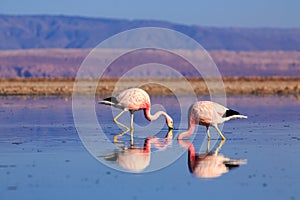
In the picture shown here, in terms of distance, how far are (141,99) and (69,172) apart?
7826mm

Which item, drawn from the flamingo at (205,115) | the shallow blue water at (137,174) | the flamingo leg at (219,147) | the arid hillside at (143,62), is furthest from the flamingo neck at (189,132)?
the arid hillside at (143,62)

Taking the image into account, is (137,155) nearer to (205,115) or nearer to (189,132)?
(189,132)

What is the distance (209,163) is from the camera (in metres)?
14.9

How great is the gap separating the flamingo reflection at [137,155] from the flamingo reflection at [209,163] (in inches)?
32.9

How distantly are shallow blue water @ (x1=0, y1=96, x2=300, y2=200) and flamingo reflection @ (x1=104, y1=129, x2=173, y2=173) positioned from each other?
33 centimetres

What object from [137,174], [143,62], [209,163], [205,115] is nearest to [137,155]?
[209,163]

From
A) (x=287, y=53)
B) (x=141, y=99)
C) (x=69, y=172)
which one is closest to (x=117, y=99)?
(x=141, y=99)

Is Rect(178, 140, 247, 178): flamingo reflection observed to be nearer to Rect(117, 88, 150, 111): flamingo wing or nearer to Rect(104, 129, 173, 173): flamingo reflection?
Rect(104, 129, 173, 173): flamingo reflection

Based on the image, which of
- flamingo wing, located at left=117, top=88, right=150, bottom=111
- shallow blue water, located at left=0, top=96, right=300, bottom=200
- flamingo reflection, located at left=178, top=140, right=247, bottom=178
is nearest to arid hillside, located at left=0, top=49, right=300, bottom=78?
flamingo wing, located at left=117, top=88, right=150, bottom=111

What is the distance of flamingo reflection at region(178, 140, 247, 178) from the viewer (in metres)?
13.9

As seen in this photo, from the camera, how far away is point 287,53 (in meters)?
154

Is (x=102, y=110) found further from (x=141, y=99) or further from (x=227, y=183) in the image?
(x=227, y=183)

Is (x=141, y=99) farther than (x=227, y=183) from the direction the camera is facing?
Yes

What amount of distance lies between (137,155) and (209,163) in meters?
1.79
